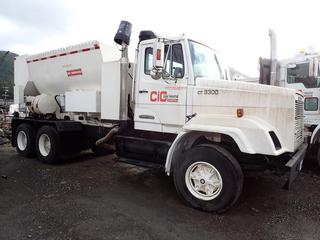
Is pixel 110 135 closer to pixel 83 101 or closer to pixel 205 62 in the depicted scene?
pixel 83 101

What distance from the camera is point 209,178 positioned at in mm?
3965

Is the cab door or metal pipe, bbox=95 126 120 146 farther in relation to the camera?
metal pipe, bbox=95 126 120 146

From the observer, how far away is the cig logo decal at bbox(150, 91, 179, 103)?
4.57 m

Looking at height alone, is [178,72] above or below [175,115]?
above

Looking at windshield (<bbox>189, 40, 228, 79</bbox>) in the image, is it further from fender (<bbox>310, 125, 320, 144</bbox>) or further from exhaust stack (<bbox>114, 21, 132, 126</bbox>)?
fender (<bbox>310, 125, 320, 144</bbox>)

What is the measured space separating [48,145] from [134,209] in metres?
3.90

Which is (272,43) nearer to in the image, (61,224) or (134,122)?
(134,122)

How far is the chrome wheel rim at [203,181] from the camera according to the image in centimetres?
392

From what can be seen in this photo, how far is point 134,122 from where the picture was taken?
525 cm

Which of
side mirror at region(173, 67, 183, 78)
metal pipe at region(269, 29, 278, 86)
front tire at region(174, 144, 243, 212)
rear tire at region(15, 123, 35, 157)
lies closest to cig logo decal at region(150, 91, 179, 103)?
side mirror at region(173, 67, 183, 78)

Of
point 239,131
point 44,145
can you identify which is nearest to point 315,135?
point 239,131

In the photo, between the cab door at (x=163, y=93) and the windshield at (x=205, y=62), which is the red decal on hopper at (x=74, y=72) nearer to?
the cab door at (x=163, y=93)

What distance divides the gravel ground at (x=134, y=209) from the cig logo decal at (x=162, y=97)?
5.20 feet

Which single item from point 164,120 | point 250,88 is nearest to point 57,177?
point 164,120
